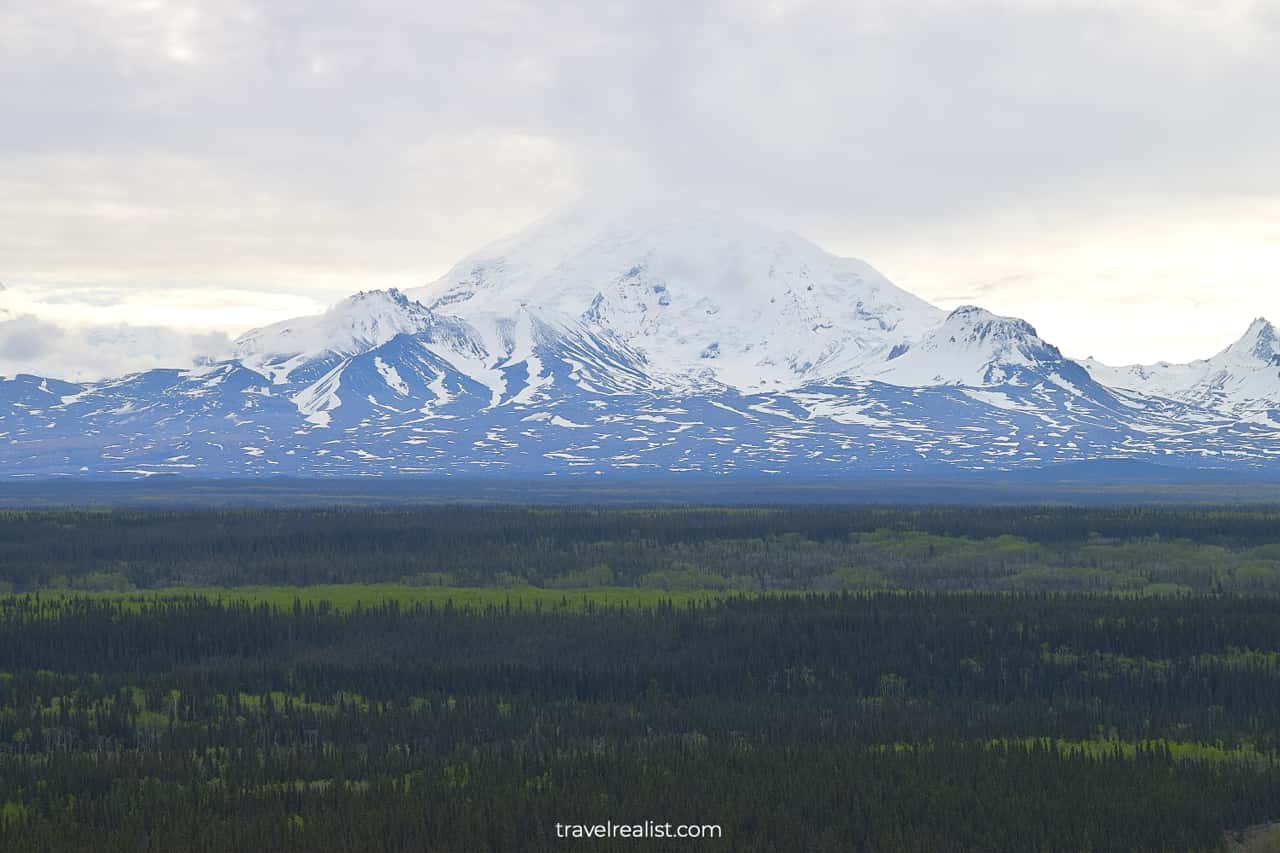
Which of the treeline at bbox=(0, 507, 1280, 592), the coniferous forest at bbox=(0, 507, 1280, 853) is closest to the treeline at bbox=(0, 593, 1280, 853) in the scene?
the coniferous forest at bbox=(0, 507, 1280, 853)

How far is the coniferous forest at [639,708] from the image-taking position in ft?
214

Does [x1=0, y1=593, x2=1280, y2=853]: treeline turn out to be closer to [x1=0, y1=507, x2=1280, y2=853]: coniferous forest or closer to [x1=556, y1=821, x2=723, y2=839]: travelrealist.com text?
[x1=0, y1=507, x2=1280, y2=853]: coniferous forest

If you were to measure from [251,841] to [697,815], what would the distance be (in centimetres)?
1635

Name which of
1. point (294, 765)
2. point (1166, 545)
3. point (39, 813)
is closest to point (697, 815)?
point (294, 765)

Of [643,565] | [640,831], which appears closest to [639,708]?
[640,831]

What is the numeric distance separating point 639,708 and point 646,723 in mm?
5576

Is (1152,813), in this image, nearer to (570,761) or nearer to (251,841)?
(570,761)

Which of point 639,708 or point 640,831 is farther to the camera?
point 639,708

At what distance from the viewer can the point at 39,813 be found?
69.4m

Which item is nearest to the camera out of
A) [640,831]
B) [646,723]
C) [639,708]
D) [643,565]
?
[640,831]

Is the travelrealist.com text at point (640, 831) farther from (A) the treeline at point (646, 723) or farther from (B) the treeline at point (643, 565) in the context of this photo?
(B) the treeline at point (643, 565)

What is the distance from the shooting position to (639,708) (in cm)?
9531

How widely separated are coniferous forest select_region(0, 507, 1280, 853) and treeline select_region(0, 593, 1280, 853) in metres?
0.28

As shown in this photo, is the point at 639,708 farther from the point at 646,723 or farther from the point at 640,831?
the point at 640,831
